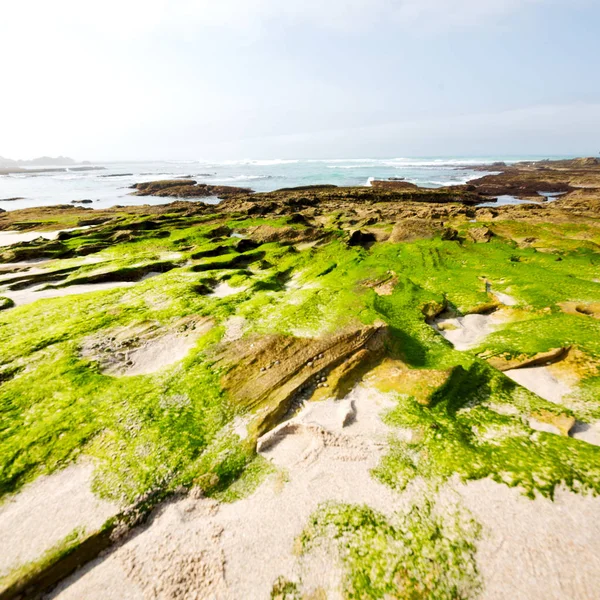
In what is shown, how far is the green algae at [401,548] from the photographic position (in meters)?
5.66

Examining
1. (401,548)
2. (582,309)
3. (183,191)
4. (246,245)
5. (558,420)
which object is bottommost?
(183,191)

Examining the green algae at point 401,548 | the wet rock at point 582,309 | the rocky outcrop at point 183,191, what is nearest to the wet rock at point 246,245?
the wet rock at point 582,309

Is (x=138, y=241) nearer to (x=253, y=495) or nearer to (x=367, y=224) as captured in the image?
(x=367, y=224)

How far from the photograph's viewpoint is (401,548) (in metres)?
6.19

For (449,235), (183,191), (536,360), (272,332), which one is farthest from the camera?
(183,191)

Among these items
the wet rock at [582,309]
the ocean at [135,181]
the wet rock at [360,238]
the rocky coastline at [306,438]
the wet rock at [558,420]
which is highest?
the wet rock at [582,309]

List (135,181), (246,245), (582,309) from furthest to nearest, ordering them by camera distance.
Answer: (135,181) < (246,245) < (582,309)

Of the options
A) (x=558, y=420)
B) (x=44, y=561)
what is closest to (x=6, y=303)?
(x=44, y=561)

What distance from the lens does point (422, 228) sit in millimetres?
25875

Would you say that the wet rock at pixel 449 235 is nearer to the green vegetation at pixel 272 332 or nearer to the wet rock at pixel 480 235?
the wet rock at pixel 480 235

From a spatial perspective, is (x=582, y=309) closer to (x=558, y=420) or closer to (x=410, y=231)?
(x=558, y=420)

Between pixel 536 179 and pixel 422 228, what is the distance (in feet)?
265

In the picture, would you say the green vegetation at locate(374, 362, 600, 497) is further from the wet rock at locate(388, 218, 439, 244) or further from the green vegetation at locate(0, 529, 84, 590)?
the wet rock at locate(388, 218, 439, 244)

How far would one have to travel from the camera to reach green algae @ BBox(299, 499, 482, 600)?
5.66 meters
